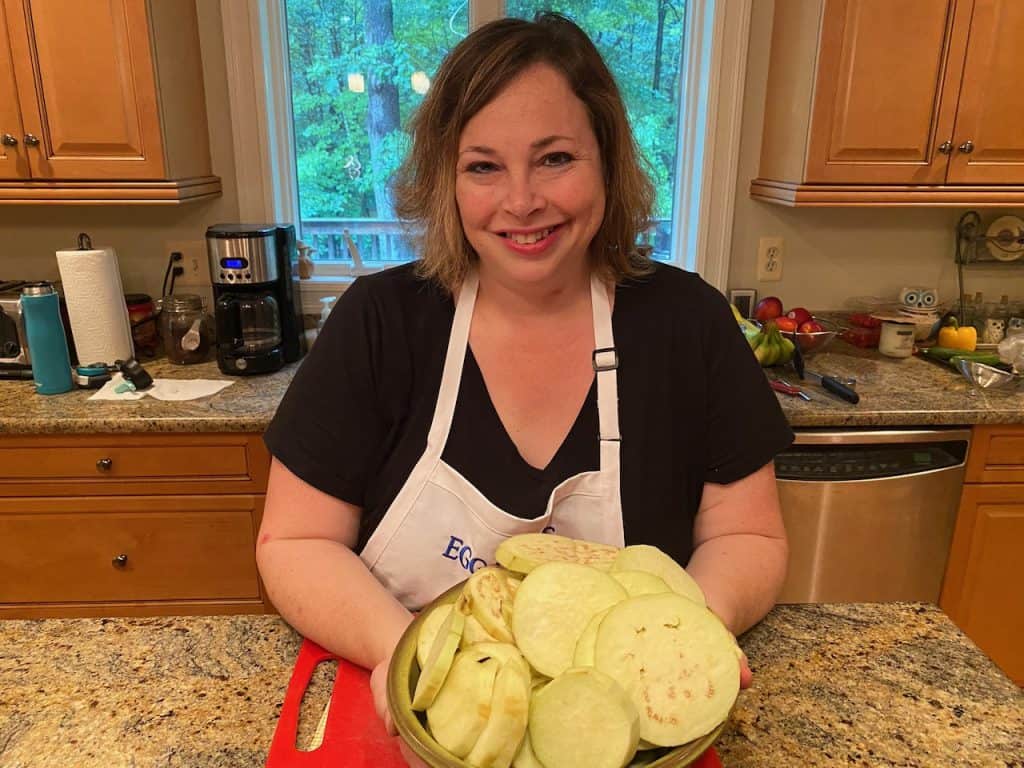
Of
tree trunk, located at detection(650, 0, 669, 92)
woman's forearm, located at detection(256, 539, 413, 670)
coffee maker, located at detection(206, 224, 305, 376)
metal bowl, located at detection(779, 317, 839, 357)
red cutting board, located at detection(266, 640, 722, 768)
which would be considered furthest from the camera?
tree trunk, located at detection(650, 0, 669, 92)

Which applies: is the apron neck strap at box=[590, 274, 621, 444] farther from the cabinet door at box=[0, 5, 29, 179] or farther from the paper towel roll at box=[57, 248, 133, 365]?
the cabinet door at box=[0, 5, 29, 179]

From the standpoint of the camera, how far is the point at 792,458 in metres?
1.86

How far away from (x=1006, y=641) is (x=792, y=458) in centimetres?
82

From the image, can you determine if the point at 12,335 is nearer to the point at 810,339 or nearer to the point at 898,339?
the point at 810,339

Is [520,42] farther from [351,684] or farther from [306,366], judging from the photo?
[351,684]

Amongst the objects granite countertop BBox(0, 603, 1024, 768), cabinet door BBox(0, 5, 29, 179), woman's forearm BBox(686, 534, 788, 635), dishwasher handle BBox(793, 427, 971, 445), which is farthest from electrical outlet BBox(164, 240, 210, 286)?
woman's forearm BBox(686, 534, 788, 635)

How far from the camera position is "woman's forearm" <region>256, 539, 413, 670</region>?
80 centimetres

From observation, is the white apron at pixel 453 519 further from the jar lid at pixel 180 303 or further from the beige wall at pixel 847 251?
the beige wall at pixel 847 251

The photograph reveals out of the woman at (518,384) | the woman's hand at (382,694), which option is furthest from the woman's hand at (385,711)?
the woman at (518,384)

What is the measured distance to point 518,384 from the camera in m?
1.12

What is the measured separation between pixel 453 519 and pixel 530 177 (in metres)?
0.47

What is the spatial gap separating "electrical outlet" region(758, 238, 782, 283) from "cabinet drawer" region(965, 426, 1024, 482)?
2.63 ft

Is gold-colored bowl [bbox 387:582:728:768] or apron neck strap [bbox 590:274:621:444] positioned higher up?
apron neck strap [bbox 590:274:621:444]

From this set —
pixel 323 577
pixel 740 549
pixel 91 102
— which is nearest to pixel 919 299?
pixel 740 549
